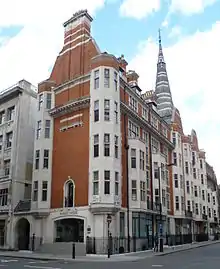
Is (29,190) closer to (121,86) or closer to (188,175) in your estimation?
(121,86)

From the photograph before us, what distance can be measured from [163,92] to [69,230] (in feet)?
119

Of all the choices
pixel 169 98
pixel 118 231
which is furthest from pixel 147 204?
pixel 169 98

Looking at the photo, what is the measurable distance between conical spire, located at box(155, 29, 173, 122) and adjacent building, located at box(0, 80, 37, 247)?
2310 cm

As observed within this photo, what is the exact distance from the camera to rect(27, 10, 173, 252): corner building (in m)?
32.0

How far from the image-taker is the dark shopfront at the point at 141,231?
34.5 metres

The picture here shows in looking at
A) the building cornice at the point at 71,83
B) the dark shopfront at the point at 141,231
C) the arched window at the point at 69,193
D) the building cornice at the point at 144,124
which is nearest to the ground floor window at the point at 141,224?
the dark shopfront at the point at 141,231

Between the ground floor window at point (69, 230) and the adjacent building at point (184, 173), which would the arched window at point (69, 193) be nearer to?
the ground floor window at point (69, 230)

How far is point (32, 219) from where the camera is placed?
35.8 m

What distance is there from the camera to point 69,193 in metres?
34.5

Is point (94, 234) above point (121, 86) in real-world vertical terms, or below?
below

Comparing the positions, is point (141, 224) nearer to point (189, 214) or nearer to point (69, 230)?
point (69, 230)

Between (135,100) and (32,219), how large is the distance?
57.0 ft

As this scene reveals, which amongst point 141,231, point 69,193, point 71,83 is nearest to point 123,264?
point 69,193

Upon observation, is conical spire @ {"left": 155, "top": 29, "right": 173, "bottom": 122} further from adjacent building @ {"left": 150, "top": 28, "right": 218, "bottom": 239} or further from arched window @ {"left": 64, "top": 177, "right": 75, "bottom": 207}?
arched window @ {"left": 64, "top": 177, "right": 75, "bottom": 207}
